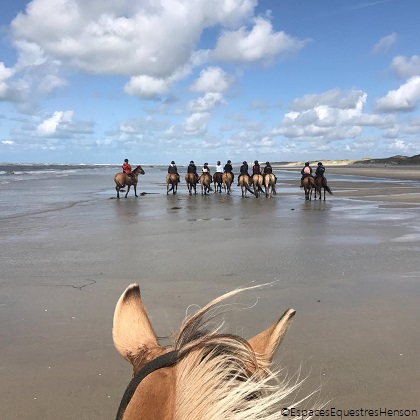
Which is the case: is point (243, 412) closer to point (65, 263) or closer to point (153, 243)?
point (65, 263)

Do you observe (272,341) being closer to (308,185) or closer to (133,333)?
(133,333)

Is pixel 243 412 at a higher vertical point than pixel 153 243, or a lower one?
higher

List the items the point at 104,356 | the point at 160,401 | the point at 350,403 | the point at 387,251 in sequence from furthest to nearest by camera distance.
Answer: the point at 387,251 < the point at 104,356 < the point at 350,403 < the point at 160,401

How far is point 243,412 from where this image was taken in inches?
37.4

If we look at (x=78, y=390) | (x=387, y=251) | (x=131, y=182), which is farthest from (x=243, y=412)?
(x=131, y=182)

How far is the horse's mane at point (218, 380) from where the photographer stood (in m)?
0.98

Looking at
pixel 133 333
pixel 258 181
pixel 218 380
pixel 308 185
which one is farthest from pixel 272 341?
pixel 258 181

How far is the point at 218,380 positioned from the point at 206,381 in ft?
0.10

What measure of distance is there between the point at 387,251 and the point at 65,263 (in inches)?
226

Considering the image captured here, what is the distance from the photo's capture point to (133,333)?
1530 mm

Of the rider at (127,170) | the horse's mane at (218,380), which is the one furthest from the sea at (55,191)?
the horse's mane at (218,380)

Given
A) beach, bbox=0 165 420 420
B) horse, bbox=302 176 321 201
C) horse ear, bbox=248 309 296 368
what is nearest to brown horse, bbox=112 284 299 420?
horse ear, bbox=248 309 296 368

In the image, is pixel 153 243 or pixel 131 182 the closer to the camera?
pixel 153 243

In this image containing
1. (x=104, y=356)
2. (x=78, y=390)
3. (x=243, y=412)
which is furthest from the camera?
(x=104, y=356)
